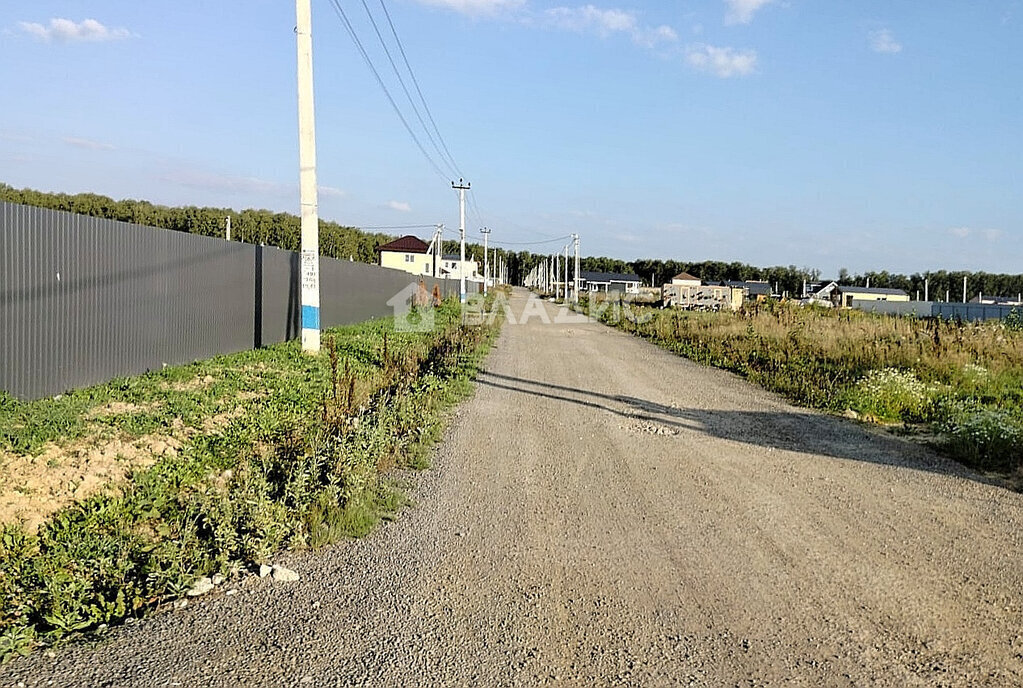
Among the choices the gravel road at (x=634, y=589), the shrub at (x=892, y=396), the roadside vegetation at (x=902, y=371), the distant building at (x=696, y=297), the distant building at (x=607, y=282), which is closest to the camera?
the gravel road at (x=634, y=589)

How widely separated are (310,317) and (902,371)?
394 inches

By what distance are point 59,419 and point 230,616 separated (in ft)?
14.5

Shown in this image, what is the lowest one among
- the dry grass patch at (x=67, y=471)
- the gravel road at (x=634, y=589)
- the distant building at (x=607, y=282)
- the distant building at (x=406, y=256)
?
the gravel road at (x=634, y=589)

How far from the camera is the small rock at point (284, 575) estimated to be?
4.44 meters

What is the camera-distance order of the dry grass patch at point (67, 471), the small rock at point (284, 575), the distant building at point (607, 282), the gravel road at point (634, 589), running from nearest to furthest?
1. the gravel road at point (634, 589)
2. the small rock at point (284, 575)
3. the dry grass patch at point (67, 471)
4. the distant building at point (607, 282)

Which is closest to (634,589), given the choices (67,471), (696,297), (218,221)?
(67,471)

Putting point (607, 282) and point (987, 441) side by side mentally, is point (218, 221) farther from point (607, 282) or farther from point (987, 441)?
point (987, 441)

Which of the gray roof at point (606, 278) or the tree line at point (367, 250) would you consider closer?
the tree line at point (367, 250)

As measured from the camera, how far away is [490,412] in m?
10.3

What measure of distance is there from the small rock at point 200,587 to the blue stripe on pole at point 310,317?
10482 mm

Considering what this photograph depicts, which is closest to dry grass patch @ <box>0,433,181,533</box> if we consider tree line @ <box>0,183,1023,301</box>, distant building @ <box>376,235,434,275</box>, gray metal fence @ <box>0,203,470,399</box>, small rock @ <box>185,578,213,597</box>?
small rock @ <box>185,578,213,597</box>

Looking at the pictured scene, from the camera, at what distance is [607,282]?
112750 millimetres

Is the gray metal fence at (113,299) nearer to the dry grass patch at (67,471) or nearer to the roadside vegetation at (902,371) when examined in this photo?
the dry grass patch at (67,471)

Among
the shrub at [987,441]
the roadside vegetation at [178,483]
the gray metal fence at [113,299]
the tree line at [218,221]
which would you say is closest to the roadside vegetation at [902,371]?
the shrub at [987,441]
